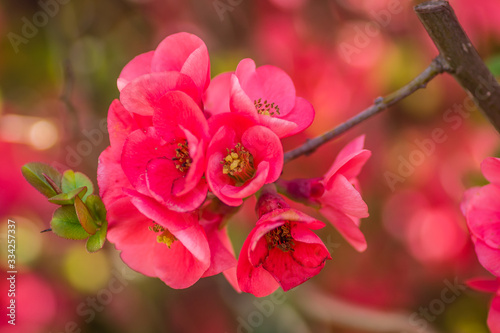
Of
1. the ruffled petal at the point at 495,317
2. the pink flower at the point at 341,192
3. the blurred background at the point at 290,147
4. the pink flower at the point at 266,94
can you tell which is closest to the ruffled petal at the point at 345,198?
the pink flower at the point at 341,192

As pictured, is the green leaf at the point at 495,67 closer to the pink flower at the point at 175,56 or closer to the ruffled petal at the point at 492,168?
the ruffled petal at the point at 492,168

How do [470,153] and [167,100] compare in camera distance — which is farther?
[470,153]

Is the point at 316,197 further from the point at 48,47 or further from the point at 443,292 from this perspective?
the point at 48,47

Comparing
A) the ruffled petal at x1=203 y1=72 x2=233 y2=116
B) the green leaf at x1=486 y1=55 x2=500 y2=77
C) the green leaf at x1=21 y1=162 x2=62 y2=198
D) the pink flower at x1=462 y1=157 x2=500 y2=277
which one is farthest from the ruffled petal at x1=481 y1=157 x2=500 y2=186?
the green leaf at x1=21 y1=162 x2=62 y2=198

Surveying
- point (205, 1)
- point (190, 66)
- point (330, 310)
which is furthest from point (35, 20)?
point (330, 310)

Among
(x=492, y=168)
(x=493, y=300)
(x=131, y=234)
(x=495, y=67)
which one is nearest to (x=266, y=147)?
(x=131, y=234)
